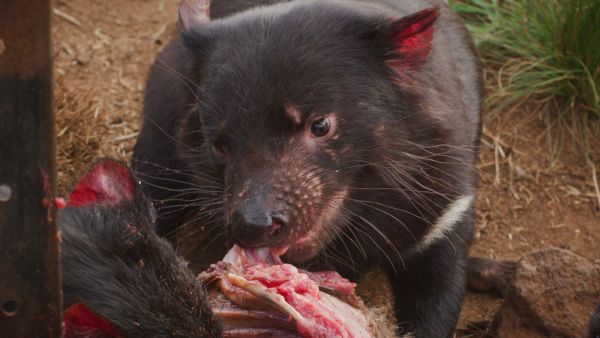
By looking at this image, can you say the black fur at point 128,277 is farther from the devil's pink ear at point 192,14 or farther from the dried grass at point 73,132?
the dried grass at point 73,132

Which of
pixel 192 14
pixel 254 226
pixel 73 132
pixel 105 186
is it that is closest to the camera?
pixel 105 186

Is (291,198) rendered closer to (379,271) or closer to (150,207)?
(150,207)

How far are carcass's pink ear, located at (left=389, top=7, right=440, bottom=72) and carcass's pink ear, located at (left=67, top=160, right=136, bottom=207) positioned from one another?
1086 mm

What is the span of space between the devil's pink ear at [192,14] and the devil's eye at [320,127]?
2.11 feet

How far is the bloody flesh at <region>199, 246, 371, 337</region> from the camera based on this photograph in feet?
7.45

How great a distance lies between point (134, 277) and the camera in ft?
6.54

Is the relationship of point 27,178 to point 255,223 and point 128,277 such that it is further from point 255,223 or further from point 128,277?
point 255,223

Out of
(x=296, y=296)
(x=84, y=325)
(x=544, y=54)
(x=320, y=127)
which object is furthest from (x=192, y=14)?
(x=544, y=54)

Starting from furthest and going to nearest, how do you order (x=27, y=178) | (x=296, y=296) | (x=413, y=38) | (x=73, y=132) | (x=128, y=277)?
(x=73, y=132)
(x=413, y=38)
(x=296, y=296)
(x=128, y=277)
(x=27, y=178)

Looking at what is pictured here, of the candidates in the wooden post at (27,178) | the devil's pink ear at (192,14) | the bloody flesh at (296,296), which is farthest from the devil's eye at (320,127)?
the wooden post at (27,178)

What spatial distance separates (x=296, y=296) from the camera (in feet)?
7.65

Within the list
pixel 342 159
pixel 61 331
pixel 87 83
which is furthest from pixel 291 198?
pixel 87 83

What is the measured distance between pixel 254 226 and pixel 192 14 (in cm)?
102

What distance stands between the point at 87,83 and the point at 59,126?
956 millimetres
